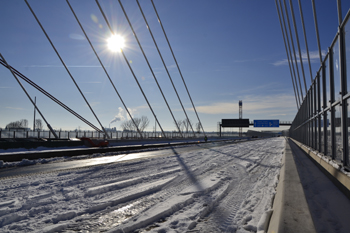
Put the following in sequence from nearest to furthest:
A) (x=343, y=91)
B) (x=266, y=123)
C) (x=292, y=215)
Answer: (x=292, y=215), (x=343, y=91), (x=266, y=123)

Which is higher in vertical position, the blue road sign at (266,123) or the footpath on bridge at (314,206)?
the blue road sign at (266,123)

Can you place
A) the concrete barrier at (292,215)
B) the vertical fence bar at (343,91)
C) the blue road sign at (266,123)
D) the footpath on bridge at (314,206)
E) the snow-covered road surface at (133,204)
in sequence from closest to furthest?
the concrete barrier at (292,215) < the footpath on bridge at (314,206) < the snow-covered road surface at (133,204) < the vertical fence bar at (343,91) < the blue road sign at (266,123)

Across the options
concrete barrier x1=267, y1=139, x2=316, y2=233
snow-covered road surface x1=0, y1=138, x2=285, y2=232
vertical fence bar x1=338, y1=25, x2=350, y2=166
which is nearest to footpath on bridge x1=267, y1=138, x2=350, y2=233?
concrete barrier x1=267, y1=139, x2=316, y2=233

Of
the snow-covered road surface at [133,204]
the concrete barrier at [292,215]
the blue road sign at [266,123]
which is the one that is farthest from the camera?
the blue road sign at [266,123]

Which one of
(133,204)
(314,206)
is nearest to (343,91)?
(314,206)

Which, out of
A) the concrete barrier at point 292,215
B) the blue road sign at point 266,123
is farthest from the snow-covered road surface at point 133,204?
the blue road sign at point 266,123

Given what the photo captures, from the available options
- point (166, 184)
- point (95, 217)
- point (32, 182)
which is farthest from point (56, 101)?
point (95, 217)

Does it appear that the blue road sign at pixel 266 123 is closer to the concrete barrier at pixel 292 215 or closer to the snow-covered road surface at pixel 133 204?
the snow-covered road surface at pixel 133 204

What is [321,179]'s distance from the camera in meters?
5.60

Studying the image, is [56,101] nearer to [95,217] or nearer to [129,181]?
[129,181]

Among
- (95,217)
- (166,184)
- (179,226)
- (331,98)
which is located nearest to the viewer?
(179,226)

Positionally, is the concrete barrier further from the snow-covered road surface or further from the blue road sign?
the blue road sign

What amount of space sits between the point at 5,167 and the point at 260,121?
293 ft

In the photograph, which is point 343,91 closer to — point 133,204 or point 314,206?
point 314,206
